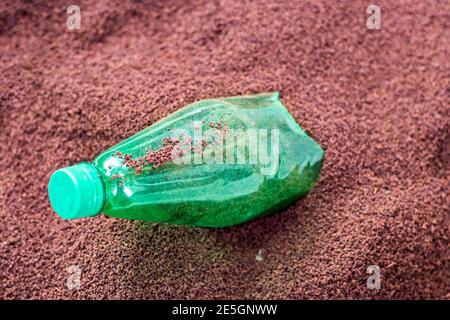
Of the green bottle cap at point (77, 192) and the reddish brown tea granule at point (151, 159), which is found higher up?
the reddish brown tea granule at point (151, 159)

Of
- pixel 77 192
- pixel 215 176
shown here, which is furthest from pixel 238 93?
pixel 77 192

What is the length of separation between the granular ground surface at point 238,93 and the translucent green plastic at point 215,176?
0.03m

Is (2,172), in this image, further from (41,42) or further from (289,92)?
(289,92)

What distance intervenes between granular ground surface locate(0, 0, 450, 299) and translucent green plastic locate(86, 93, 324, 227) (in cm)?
3

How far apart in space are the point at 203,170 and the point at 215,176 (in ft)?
0.08

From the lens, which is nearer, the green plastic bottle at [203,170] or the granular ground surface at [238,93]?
the green plastic bottle at [203,170]

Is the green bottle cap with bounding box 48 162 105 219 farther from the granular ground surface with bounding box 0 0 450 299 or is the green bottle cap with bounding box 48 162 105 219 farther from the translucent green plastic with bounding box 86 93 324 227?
the granular ground surface with bounding box 0 0 450 299

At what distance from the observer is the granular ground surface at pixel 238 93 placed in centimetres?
100

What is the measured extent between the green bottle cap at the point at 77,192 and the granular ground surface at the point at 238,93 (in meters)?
0.17

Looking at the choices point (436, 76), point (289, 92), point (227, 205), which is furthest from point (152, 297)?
point (436, 76)

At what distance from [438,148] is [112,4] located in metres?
0.67

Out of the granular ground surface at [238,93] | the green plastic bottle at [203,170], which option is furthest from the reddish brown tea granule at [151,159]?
the granular ground surface at [238,93]

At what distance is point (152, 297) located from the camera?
981 millimetres

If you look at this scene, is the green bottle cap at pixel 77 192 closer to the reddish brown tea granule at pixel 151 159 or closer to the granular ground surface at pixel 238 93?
the reddish brown tea granule at pixel 151 159
